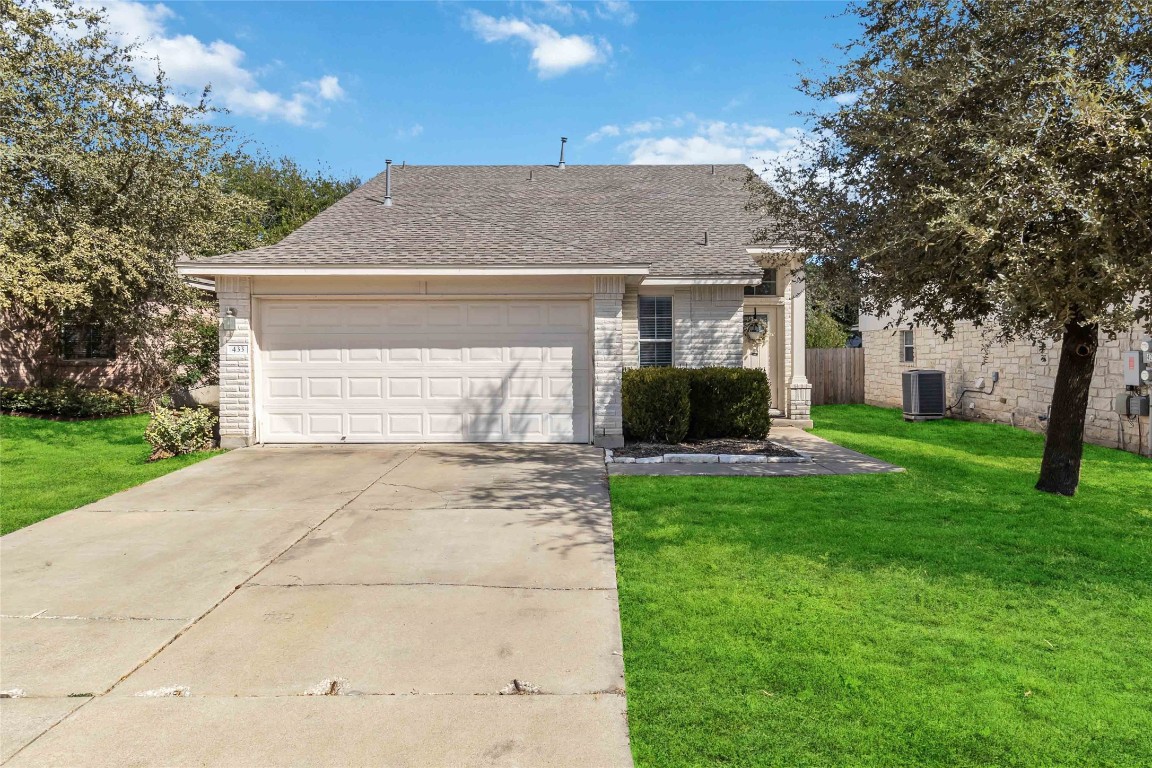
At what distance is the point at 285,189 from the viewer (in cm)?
2759

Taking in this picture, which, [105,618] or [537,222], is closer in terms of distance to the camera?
[105,618]

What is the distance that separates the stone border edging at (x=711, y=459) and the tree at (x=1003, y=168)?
2.45m

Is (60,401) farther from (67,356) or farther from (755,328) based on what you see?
(755,328)

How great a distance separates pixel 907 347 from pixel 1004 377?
12.1ft

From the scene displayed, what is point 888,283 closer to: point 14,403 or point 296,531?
point 296,531

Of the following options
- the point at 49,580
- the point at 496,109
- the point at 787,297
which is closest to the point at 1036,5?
the point at 787,297

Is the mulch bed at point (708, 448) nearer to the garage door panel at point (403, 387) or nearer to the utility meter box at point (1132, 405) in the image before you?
the garage door panel at point (403, 387)

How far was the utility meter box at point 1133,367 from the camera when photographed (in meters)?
9.94

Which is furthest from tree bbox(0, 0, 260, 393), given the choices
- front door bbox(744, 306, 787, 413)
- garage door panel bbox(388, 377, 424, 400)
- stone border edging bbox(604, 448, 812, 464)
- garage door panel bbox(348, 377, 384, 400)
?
front door bbox(744, 306, 787, 413)

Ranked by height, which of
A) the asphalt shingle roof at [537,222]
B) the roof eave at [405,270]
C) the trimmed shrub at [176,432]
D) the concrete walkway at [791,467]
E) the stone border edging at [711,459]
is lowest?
the concrete walkway at [791,467]

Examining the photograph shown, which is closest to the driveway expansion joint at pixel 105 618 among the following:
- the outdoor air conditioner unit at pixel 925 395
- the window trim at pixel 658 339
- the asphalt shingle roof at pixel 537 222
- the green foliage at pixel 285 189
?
the asphalt shingle roof at pixel 537 222

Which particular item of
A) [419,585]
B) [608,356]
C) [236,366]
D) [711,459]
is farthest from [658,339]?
[419,585]

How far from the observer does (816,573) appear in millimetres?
4617

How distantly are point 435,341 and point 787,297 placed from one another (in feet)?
24.2
